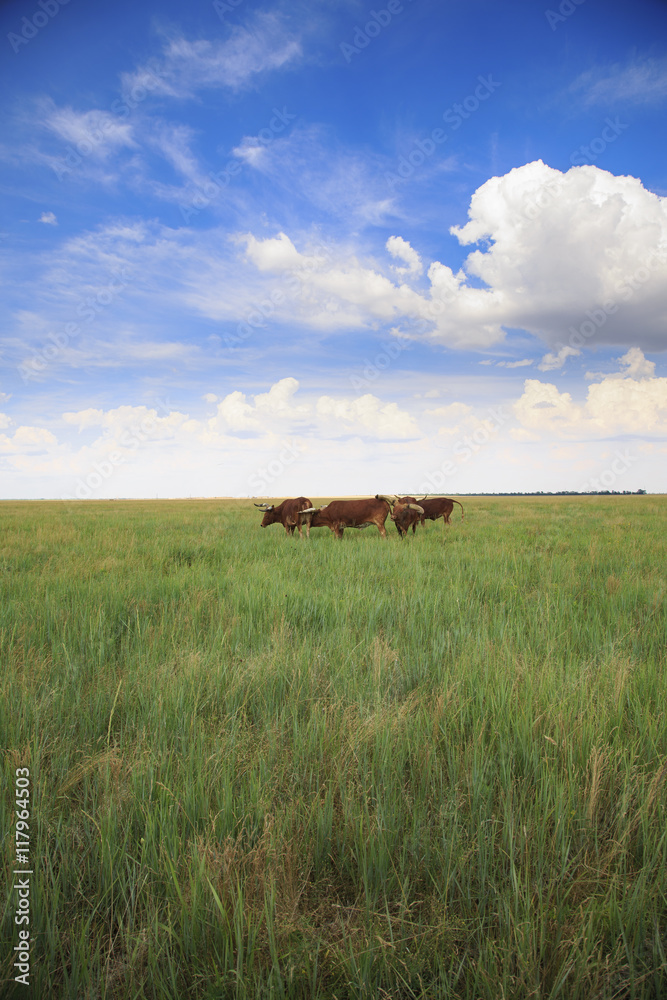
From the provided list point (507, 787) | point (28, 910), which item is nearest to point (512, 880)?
point (507, 787)

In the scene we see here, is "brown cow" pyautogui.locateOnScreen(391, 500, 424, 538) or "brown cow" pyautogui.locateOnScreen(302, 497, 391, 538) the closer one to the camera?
"brown cow" pyautogui.locateOnScreen(391, 500, 424, 538)

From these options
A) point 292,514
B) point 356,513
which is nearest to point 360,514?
point 356,513

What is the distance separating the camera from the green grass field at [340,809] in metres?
1.52

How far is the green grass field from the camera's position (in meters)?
1.52

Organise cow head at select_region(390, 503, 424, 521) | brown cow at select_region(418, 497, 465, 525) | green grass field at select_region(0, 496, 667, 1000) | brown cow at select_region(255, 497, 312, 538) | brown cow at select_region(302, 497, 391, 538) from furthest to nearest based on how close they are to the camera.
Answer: brown cow at select_region(418, 497, 465, 525) < brown cow at select_region(255, 497, 312, 538) < brown cow at select_region(302, 497, 391, 538) < cow head at select_region(390, 503, 424, 521) < green grass field at select_region(0, 496, 667, 1000)

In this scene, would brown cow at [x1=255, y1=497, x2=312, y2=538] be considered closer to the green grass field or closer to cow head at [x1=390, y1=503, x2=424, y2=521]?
cow head at [x1=390, y1=503, x2=424, y2=521]

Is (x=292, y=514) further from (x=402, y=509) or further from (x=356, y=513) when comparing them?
(x=402, y=509)

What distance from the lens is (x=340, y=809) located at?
2252mm

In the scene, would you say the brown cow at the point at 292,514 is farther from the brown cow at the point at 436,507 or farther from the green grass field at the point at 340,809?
the green grass field at the point at 340,809

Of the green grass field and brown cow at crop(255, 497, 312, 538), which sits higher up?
brown cow at crop(255, 497, 312, 538)

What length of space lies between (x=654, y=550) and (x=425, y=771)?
10.8 metres

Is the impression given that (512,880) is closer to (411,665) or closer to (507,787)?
(507,787)

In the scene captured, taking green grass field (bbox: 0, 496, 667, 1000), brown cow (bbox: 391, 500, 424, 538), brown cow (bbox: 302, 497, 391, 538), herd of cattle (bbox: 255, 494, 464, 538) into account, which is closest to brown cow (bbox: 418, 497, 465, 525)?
herd of cattle (bbox: 255, 494, 464, 538)

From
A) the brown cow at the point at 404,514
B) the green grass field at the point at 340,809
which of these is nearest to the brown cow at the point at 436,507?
the brown cow at the point at 404,514
